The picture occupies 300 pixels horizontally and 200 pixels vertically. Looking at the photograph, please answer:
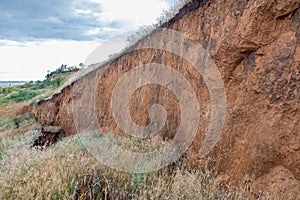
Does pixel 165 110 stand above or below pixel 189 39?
below

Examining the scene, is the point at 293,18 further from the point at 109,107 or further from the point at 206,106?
the point at 109,107

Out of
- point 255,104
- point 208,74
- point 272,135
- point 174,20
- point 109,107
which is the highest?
point 174,20

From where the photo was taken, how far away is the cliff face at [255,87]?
340 centimetres

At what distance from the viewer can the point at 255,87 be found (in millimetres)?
3842

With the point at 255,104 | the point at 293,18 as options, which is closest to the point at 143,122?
the point at 255,104

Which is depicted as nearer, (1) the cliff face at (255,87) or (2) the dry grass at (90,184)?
(2) the dry grass at (90,184)

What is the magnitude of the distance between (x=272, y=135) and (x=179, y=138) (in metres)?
2.11

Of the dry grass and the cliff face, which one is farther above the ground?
the cliff face

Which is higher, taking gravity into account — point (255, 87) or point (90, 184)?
point (255, 87)

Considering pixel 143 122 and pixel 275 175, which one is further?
pixel 143 122

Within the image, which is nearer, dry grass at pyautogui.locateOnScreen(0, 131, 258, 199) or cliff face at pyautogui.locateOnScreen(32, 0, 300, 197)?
dry grass at pyautogui.locateOnScreen(0, 131, 258, 199)

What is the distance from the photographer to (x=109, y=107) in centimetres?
898

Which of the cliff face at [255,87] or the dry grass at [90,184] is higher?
the cliff face at [255,87]

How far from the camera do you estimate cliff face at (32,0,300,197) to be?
340cm
